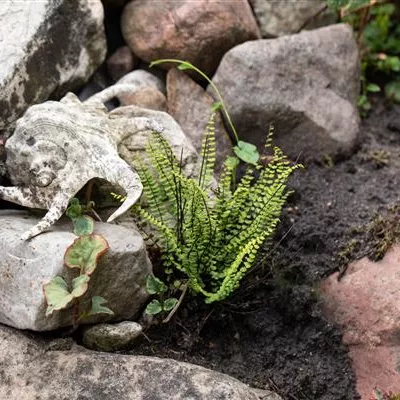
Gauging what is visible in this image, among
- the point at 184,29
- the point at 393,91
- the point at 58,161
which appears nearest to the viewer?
the point at 58,161

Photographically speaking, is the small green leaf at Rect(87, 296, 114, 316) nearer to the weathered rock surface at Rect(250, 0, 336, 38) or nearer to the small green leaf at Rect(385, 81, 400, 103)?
the weathered rock surface at Rect(250, 0, 336, 38)

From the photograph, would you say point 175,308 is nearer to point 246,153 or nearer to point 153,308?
point 153,308

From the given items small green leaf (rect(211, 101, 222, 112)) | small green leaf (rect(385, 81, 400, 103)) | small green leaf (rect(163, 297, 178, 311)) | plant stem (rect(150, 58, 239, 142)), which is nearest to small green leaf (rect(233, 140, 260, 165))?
plant stem (rect(150, 58, 239, 142))

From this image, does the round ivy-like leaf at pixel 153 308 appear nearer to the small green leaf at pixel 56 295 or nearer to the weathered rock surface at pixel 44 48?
the small green leaf at pixel 56 295

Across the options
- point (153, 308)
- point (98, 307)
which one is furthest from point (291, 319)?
point (98, 307)

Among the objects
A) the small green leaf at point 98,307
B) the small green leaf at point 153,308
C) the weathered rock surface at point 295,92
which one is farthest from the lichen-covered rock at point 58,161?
the weathered rock surface at point 295,92

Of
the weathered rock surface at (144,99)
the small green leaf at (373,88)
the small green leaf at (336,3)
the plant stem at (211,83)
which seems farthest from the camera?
the small green leaf at (373,88)
